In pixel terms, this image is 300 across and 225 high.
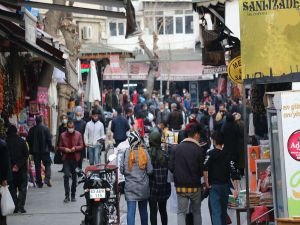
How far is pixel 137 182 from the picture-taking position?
12.9 meters

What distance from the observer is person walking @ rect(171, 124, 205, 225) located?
12375mm

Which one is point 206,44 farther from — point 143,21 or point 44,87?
point 143,21

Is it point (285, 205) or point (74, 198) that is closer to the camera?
point (285, 205)

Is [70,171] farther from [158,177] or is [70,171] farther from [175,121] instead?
[175,121]

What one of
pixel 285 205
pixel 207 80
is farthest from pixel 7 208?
pixel 207 80

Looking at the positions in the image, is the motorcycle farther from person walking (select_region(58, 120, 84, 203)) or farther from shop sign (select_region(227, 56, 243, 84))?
person walking (select_region(58, 120, 84, 203))

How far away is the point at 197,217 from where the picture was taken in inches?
495

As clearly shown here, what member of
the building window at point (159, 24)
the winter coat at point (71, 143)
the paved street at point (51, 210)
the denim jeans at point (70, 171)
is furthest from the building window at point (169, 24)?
the denim jeans at point (70, 171)

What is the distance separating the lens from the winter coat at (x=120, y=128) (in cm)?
2555

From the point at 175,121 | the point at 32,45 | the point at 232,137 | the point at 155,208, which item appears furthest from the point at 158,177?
the point at 175,121

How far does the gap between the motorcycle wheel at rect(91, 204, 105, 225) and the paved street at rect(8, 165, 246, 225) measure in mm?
1972

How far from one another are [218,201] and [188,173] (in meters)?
0.63

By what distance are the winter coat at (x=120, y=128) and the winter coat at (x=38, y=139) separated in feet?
19.2

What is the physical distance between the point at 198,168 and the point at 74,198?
250 inches
